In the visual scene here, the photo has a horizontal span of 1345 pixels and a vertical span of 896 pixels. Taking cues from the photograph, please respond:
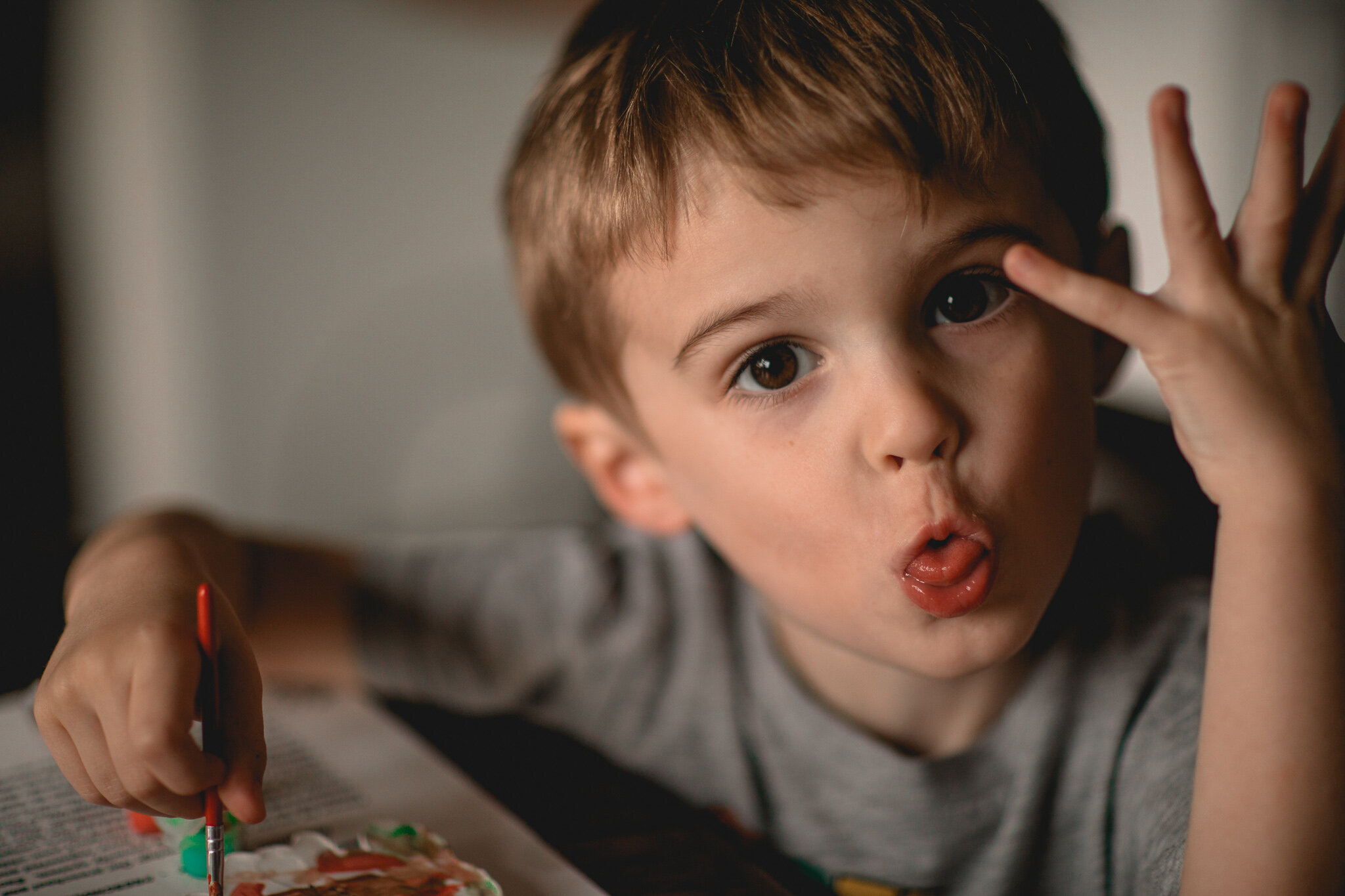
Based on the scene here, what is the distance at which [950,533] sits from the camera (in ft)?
1.53

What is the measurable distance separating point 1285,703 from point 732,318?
0.30 meters

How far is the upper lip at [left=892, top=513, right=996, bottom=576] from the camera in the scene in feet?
1.52

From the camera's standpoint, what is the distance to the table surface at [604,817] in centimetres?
46

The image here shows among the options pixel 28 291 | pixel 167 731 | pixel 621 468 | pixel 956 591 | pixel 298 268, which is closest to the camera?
pixel 167 731

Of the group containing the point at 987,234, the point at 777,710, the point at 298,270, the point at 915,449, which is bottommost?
the point at 777,710

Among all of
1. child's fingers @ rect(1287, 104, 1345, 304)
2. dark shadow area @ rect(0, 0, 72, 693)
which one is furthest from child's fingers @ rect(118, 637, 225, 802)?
dark shadow area @ rect(0, 0, 72, 693)

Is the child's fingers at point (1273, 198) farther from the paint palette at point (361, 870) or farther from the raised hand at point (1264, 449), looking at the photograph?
the paint palette at point (361, 870)

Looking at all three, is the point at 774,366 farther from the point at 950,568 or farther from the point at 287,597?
the point at 287,597

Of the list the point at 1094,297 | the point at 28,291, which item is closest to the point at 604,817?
the point at 1094,297

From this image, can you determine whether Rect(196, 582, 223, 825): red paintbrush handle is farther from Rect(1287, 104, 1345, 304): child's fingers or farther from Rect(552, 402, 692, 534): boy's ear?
Rect(1287, 104, 1345, 304): child's fingers

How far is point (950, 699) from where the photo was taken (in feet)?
2.20

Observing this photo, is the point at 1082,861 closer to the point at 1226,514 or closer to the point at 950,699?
the point at 950,699

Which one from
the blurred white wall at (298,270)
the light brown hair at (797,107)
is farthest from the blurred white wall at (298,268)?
the light brown hair at (797,107)

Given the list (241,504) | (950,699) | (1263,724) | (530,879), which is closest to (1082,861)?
(950,699)
